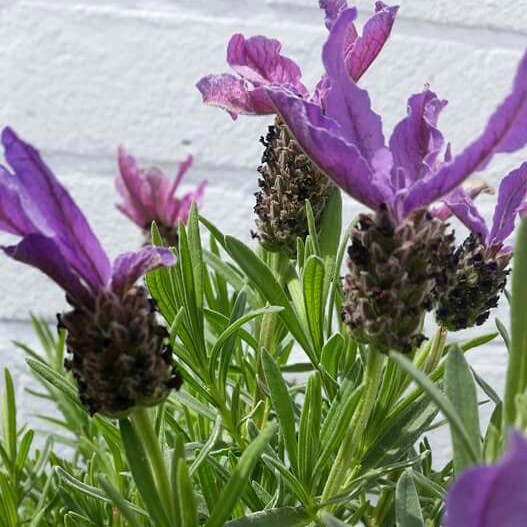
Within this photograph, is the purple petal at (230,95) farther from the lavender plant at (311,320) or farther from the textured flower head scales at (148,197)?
the textured flower head scales at (148,197)

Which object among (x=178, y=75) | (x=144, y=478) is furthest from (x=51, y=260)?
(x=178, y=75)

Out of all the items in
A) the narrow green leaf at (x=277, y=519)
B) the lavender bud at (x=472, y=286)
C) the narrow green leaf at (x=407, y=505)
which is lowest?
the narrow green leaf at (x=277, y=519)

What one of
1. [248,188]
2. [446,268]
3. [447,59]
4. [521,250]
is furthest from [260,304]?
[447,59]

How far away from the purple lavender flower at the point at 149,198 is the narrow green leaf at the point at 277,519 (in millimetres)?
554

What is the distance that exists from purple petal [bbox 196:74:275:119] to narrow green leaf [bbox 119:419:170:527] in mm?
237

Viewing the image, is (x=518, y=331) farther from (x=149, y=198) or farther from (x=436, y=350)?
(x=149, y=198)

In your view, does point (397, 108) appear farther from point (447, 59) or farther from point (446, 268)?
point (446, 268)

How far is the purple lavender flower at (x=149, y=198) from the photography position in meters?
0.98

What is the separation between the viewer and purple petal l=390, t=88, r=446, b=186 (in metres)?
0.42

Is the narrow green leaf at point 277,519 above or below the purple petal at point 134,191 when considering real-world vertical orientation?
below

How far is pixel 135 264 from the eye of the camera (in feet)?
1.22

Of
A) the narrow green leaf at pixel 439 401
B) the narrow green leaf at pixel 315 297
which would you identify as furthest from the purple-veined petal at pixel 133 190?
the narrow green leaf at pixel 439 401

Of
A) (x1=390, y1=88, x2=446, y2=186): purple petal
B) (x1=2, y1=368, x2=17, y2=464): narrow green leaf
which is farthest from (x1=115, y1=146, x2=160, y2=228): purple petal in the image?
(x1=390, y1=88, x2=446, y2=186): purple petal

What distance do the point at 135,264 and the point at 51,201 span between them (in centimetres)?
5
